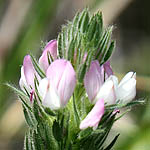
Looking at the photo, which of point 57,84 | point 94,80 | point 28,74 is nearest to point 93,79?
point 94,80

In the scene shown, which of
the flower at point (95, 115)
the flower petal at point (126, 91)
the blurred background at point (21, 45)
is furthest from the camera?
the blurred background at point (21, 45)

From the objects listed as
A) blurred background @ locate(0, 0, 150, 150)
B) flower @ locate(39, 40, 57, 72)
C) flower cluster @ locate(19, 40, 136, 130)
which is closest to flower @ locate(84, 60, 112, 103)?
flower cluster @ locate(19, 40, 136, 130)

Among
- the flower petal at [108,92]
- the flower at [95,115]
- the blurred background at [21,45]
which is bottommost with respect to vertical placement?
the flower at [95,115]

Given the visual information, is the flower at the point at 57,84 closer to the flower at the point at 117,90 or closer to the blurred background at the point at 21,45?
the flower at the point at 117,90

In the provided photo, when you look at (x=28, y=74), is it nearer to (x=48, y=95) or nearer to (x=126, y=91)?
(x=48, y=95)

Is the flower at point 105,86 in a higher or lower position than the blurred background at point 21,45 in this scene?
lower

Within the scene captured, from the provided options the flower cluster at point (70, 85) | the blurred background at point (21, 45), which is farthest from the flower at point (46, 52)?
the blurred background at point (21, 45)

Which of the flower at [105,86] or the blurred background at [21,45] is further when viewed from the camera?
the blurred background at [21,45]
